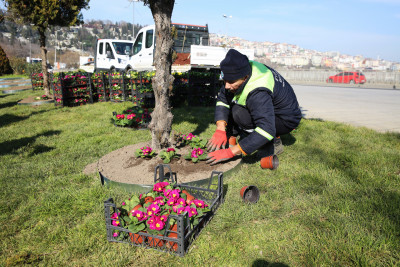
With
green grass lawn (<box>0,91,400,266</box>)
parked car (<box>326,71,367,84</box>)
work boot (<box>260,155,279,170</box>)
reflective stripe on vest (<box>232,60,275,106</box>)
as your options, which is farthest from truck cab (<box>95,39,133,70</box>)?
parked car (<box>326,71,367,84</box>)

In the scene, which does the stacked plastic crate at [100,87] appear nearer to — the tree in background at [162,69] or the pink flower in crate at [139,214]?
the tree in background at [162,69]

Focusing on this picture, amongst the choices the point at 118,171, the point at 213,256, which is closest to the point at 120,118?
the point at 118,171

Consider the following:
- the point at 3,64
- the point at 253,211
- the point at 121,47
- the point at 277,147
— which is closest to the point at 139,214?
the point at 253,211

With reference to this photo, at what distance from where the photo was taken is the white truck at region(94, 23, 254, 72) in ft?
43.9

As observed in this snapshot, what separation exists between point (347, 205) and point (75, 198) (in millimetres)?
3109

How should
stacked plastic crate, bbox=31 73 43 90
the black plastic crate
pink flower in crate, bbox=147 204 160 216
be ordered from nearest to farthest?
the black plastic crate < pink flower in crate, bbox=147 204 160 216 < stacked plastic crate, bbox=31 73 43 90

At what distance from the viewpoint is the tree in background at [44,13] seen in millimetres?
10484

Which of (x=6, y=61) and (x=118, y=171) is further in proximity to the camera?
(x=6, y=61)

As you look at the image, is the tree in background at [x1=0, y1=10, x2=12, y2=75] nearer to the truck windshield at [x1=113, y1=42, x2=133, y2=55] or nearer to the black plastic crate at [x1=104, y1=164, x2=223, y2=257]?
the truck windshield at [x1=113, y1=42, x2=133, y2=55]

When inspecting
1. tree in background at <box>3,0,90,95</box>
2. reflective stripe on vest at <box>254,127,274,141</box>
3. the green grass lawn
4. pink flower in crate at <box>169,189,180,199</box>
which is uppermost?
tree in background at <box>3,0,90,95</box>

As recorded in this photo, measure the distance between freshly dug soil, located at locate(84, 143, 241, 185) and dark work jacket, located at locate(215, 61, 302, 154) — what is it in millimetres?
634

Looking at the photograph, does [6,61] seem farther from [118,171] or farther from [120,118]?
[118,171]

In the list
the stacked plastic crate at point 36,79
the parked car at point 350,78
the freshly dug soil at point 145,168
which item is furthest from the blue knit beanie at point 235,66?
the parked car at point 350,78

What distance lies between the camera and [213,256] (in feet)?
7.16
